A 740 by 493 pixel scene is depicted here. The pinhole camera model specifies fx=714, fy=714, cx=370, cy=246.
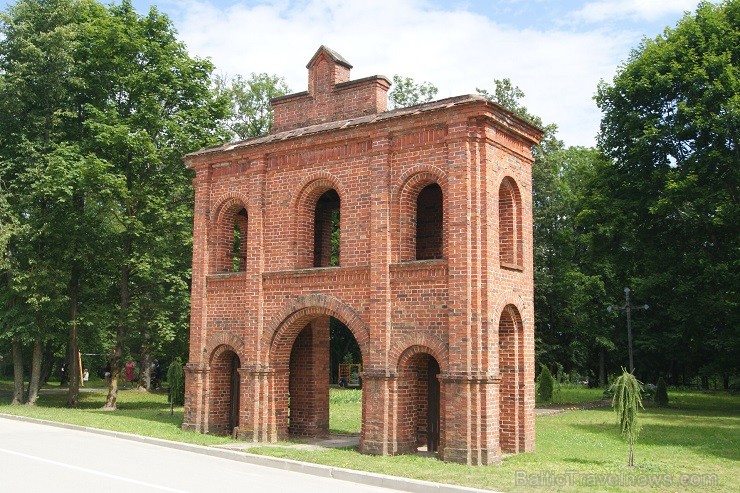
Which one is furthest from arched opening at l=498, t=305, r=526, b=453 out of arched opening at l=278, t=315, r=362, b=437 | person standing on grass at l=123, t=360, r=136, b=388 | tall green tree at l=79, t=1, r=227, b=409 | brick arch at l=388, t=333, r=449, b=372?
person standing on grass at l=123, t=360, r=136, b=388

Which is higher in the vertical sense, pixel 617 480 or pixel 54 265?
→ pixel 54 265

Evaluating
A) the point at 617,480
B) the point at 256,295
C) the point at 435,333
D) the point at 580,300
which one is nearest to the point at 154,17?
the point at 256,295

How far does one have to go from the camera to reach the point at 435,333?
14.2 meters

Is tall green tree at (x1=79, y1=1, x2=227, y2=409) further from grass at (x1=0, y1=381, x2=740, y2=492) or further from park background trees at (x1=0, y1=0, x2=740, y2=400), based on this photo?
grass at (x1=0, y1=381, x2=740, y2=492)

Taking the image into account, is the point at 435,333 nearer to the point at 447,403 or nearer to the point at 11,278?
the point at 447,403

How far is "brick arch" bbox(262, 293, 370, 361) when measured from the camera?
15285 mm

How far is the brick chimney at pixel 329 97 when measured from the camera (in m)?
16.9

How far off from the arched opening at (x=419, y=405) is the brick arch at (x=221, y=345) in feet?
14.7

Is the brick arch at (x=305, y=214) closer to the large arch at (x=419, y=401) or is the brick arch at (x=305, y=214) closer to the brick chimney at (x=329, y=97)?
the brick chimney at (x=329, y=97)

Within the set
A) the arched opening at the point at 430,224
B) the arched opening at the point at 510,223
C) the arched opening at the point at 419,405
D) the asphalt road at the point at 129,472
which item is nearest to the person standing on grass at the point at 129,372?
the asphalt road at the point at 129,472

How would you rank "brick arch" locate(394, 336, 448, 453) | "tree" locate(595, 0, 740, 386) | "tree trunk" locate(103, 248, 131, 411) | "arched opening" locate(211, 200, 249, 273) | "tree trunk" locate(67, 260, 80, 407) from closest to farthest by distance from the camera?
1. "brick arch" locate(394, 336, 448, 453)
2. "arched opening" locate(211, 200, 249, 273)
3. "tree" locate(595, 0, 740, 386)
4. "tree trunk" locate(103, 248, 131, 411)
5. "tree trunk" locate(67, 260, 80, 407)

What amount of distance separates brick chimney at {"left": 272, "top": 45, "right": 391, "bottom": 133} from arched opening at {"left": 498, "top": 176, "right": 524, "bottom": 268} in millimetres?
3569

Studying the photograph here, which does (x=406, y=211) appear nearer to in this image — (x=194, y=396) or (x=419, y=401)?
(x=419, y=401)

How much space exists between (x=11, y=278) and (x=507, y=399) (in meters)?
20.0
